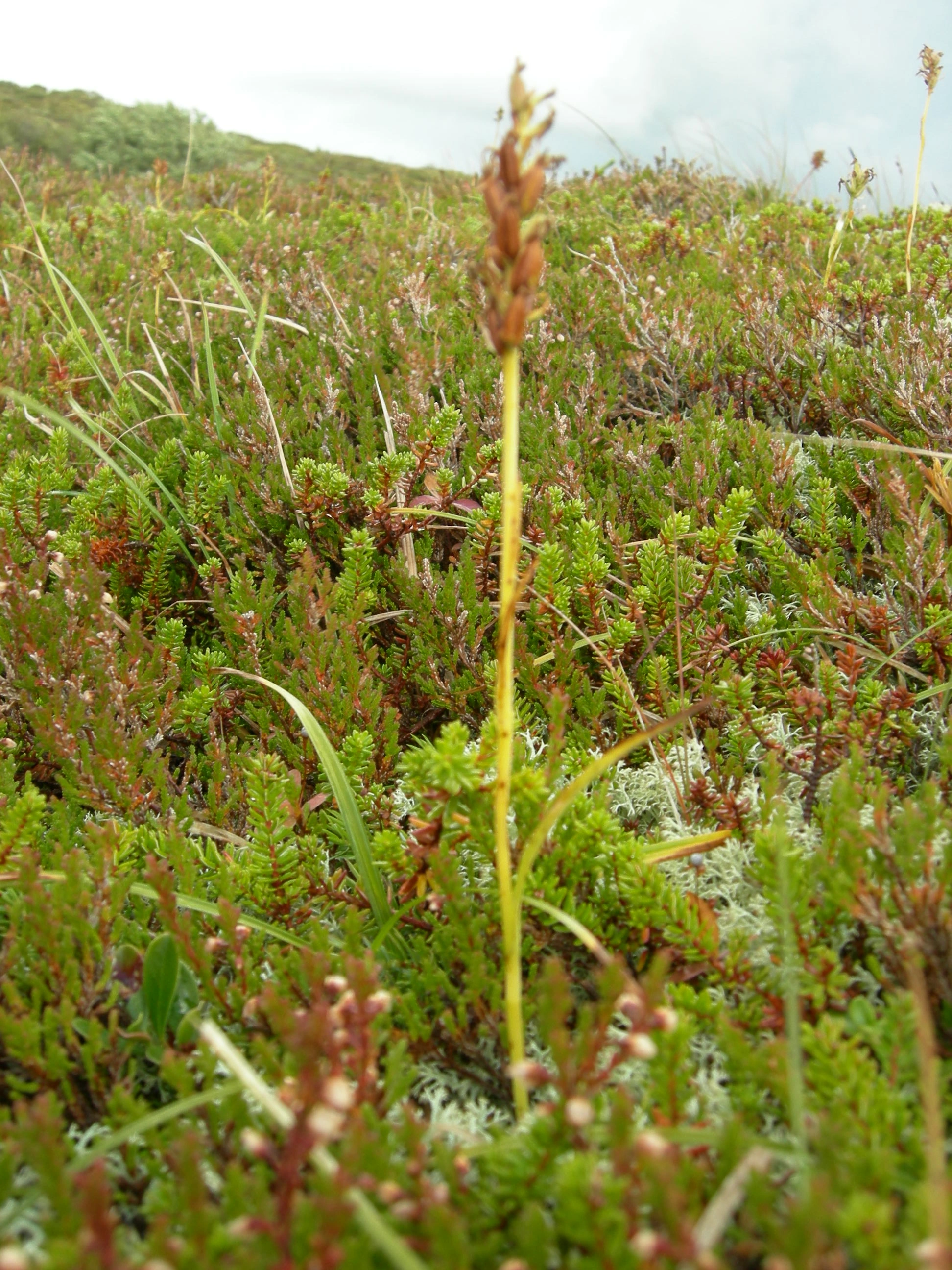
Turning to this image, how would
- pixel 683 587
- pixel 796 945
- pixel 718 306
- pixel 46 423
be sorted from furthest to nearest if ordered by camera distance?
pixel 718 306 < pixel 46 423 < pixel 683 587 < pixel 796 945

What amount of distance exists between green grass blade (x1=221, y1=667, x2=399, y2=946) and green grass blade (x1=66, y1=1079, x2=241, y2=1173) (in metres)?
0.58

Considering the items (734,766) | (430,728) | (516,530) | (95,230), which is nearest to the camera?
(516,530)

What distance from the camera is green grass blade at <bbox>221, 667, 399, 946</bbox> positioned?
204 cm

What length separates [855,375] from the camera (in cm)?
382

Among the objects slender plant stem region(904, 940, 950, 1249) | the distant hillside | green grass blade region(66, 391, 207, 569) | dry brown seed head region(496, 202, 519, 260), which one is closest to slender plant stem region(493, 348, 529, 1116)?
dry brown seed head region(496, 202, 519, 260)

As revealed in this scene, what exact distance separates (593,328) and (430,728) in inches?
112

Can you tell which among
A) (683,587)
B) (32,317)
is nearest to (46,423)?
(32,317)

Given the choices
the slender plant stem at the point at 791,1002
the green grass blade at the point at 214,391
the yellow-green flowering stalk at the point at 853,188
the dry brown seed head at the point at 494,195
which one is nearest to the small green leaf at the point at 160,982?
the slender plant stem at the point at 791,1002

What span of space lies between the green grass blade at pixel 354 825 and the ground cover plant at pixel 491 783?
2 centimetres

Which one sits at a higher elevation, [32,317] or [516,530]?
[32,317]

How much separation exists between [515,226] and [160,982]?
1.55 meters

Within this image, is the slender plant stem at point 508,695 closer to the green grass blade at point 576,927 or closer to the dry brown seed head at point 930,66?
the green grass blade at point 576,927

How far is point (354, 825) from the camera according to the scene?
2.11 m

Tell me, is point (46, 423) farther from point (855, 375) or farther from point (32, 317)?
point (855, 375)
